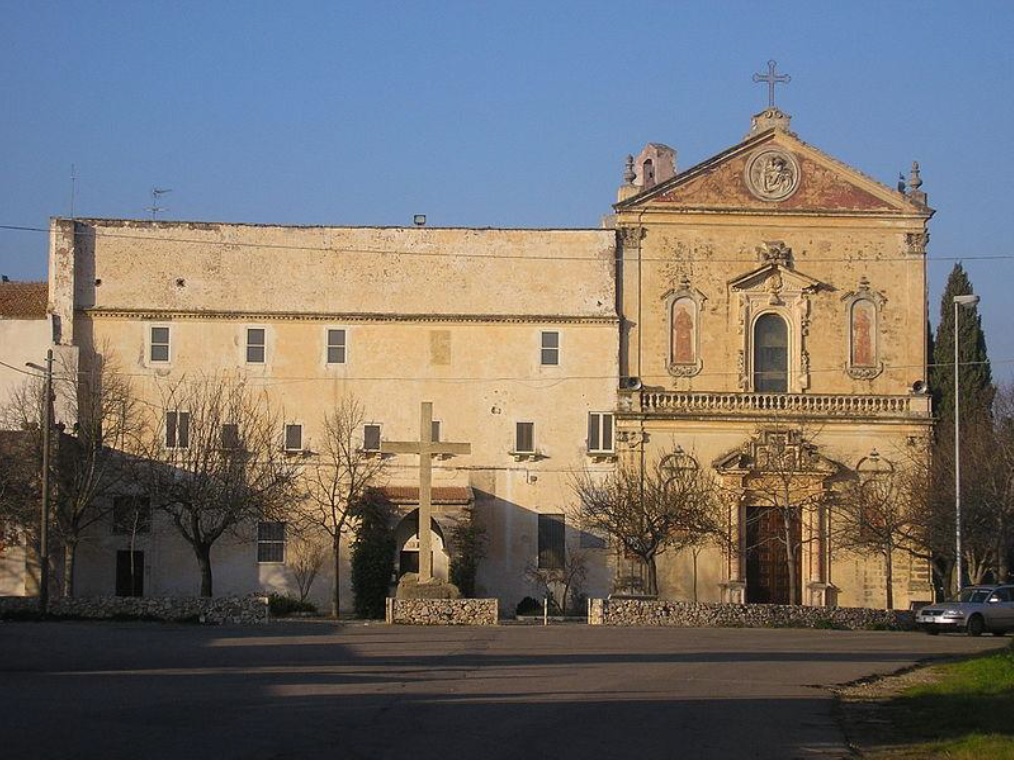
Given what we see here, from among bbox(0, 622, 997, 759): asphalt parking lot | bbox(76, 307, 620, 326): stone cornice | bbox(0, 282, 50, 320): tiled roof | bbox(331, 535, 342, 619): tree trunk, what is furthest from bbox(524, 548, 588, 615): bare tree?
bbox(0, 282, 50, 320): tiled roof

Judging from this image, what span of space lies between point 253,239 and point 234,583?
38.7 feet

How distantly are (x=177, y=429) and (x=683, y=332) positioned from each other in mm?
17653

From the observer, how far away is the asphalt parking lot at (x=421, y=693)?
53.4 ft

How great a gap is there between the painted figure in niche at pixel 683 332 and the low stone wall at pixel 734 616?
1262cm

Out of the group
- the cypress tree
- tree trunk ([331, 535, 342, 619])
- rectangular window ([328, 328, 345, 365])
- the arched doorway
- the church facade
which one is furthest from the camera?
the cypress tree

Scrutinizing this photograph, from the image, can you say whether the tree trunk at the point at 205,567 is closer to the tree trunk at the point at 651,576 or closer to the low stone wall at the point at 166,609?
the low stone wall at the point at 166,609

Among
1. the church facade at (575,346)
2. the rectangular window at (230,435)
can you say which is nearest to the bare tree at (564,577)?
the church facade at (575,346)

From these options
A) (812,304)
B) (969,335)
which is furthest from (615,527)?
(969,335)

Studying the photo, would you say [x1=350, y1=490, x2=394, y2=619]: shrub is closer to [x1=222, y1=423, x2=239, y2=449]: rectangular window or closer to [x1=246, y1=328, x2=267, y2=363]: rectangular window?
[x1=222, y1=423, x2=239, y2=449]: rectangular window

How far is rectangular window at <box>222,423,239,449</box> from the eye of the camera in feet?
182

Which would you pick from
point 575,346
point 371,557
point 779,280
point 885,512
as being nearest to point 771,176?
point 779,280

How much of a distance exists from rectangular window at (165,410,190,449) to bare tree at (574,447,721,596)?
13303 mm

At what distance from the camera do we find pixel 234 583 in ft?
184

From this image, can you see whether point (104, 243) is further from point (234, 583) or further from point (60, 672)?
point (60, 672)
